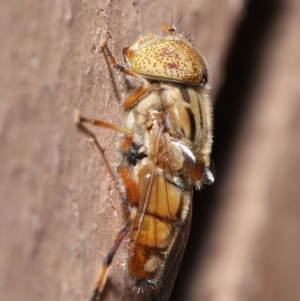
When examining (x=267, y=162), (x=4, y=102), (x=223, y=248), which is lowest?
(x=223, y=248)

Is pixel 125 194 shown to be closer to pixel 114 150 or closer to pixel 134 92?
pixel 114 150

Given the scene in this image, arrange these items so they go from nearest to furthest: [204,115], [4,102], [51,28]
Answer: [4,102]
[51,28]
[204,115]

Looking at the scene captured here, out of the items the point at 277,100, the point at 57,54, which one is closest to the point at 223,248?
the point at 277,100

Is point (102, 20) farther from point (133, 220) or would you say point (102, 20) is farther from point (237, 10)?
point (237, 10)

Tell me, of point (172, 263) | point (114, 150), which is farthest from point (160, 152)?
point (172, 263)

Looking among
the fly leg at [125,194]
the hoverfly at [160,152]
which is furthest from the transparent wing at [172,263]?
the fly leg at [125,194]

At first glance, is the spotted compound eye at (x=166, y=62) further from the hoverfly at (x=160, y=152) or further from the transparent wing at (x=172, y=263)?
the transparent wing at (x=172, y=263)

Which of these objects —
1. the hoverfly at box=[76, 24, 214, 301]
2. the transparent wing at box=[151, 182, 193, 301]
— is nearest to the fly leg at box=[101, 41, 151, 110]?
the hoverfly at box=[76, 24, 214, 301]
